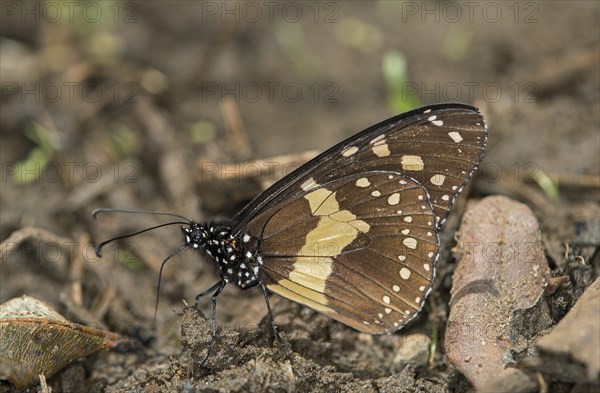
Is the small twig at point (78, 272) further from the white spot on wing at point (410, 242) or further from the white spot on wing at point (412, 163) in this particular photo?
the white spot on wing at point (412, 163)

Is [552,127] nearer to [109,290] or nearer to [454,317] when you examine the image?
[454,317]

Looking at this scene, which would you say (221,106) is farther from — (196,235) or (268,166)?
(196,235)

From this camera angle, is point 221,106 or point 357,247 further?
point 221,106

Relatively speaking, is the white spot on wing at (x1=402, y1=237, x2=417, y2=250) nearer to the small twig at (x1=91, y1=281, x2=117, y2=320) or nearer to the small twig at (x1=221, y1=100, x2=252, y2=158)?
the small twig at (x1=221, y1=100, x2=252, y2=158)

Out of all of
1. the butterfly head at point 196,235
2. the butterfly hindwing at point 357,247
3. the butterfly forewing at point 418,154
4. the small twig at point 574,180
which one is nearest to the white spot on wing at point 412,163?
the butterfly forewing at point 418,154

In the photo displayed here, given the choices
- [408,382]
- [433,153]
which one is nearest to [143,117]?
[433,153]

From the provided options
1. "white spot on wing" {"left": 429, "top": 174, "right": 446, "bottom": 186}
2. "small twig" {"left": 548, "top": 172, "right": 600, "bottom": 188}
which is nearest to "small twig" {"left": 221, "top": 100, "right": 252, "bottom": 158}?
"white spot on wing" {"left": 429, "top": 174, "right": 446, "bottom": 186}

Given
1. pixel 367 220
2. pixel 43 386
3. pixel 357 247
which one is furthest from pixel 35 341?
pixel 367 220
